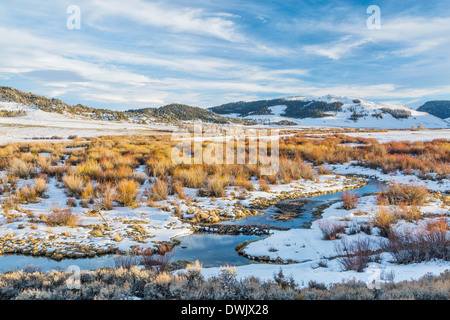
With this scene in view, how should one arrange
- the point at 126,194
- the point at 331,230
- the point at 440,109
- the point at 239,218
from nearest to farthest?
1. the point at 331,230
2. the point at 239,218
3. the point at 126,194
4. the point at 440,109

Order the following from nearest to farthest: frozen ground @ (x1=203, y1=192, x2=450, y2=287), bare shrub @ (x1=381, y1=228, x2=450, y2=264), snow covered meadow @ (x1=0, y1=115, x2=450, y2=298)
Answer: frozen ground @ (x1=203, y1=192, x2=450, y2=287), bare shrub @ (x1=381, y1=228, x2=450, y2=264), snow covered meadow @ (x1=0, y1=115, x2=450, y2=298)

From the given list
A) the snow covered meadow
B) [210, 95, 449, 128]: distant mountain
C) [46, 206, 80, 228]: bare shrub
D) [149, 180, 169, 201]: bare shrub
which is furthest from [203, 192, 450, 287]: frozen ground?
[210, 95, 449, 128]: distant mountain

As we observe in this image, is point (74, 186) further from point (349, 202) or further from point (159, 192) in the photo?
point (349, 202)

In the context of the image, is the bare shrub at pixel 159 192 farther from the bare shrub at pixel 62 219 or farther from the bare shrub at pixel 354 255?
the bare shrub at pixel 354 255

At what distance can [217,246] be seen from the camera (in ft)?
22.1

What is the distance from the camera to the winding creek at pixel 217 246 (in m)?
5.61

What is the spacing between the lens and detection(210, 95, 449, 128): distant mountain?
122m

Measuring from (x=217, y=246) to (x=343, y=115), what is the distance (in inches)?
6203

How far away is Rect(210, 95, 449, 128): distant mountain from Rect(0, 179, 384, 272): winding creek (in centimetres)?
11243

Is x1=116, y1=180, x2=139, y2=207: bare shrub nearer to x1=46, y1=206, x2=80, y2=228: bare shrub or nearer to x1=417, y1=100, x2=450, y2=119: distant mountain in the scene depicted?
x1=46, y1=206, x2=80, y2=228: bare shrub

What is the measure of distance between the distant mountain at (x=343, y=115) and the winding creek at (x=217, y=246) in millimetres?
112430

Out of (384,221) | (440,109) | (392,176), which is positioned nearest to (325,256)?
(384,221)

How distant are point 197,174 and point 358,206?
6870 millimetres
